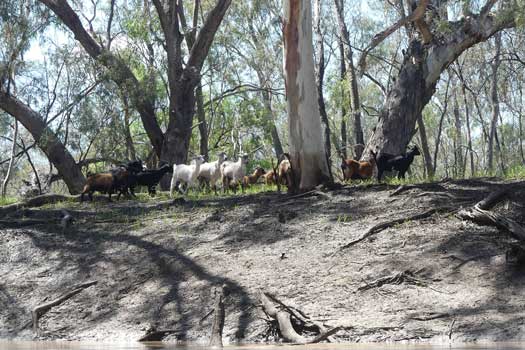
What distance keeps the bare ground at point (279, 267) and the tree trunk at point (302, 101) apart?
71 cm

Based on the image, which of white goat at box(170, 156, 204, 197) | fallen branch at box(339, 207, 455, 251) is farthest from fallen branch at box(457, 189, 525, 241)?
white goat at box(170, 156, 204, 197)

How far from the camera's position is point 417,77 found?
19406 millimetres

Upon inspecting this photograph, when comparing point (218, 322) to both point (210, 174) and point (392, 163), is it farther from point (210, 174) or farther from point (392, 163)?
point (210, 174)

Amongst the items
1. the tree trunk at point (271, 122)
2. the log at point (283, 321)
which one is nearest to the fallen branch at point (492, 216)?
the log at point (283, 321)

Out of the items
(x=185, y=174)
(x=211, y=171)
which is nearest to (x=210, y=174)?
(x=211, y=171)

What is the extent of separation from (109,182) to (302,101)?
4032 mm

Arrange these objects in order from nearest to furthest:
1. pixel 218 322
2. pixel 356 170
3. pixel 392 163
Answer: pixel 218 322 → pixel 392 163 → pixel 356 170

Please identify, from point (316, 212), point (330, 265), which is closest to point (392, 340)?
point (330, 265)

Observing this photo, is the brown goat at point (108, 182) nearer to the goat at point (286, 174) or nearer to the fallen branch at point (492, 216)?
the goat at point (286, 174)

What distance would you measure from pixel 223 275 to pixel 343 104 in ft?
87.3

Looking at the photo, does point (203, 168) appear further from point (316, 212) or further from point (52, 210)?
point (316, 212)

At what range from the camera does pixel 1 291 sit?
41.8 feet

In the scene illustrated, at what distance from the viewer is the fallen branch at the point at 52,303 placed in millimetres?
11509

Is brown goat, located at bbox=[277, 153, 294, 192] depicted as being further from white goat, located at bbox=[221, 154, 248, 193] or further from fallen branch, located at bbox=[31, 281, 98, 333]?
fallen branch, located at bbox=[31, 281, 98, 333]
